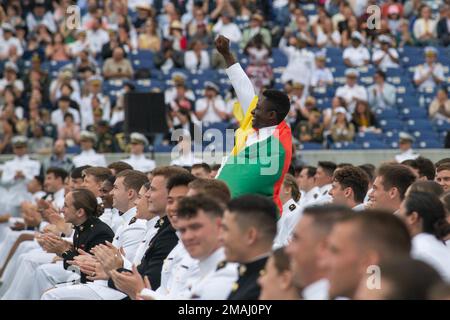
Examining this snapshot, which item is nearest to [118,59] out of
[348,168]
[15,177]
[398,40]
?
[15,177]

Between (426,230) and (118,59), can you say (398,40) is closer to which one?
(118,59)

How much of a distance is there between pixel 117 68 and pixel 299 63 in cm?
366

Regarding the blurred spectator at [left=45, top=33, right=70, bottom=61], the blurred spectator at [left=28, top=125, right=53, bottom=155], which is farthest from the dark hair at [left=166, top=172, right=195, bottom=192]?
the blurred spectator at [left=45, top=33, right=70, bottom=61]

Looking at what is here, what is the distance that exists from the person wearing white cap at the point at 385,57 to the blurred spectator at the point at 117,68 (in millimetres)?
5204

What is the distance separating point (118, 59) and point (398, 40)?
6.58 metres

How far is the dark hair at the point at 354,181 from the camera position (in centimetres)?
906

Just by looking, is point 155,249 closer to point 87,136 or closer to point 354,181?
point 354,181

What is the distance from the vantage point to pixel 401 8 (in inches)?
983

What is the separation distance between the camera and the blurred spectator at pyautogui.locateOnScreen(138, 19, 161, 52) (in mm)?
22953

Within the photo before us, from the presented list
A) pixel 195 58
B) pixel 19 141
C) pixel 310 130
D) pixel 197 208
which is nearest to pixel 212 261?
pixel 197 208

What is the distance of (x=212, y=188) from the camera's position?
22.8 feet

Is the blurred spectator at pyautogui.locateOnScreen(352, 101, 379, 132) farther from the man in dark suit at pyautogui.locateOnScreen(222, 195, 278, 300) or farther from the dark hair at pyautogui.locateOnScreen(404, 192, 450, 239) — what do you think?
the man in dark suit at pyautogui.locateOnScreen(222, 195, 278, 300)

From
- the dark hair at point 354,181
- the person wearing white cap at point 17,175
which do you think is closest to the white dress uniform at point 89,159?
the person wearing white cap at point 17,175

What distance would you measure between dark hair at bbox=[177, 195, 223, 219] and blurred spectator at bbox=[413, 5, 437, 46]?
18749mm
